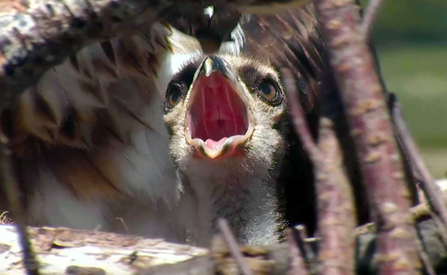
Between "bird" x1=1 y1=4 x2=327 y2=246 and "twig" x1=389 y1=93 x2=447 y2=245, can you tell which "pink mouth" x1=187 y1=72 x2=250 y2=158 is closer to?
"bird" x1=1 y1=4 x2=327 y2=246

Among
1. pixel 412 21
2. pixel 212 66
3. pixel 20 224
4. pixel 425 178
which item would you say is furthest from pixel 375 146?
pixel 412 21

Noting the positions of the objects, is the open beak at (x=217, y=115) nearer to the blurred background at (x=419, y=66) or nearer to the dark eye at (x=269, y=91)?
the dark eye at (x=269, y=91)

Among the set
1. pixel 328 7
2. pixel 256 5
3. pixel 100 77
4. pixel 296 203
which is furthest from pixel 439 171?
pixel 328 7

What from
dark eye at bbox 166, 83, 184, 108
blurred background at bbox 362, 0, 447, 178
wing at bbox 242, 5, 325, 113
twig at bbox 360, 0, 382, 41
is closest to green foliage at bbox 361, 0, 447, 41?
blurred background at bbox 362, 0, 447, 178

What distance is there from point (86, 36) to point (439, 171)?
6.29 feet

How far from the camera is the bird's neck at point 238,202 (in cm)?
145

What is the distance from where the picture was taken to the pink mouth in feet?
4.66

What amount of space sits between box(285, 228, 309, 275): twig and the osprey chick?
0.68 m

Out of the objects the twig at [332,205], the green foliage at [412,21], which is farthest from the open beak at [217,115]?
the green foliage at [412,21]

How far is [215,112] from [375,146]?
0.77m

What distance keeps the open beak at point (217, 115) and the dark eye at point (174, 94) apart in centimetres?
7

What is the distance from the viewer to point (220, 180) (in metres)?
1.47

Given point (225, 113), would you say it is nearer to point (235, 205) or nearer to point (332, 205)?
point (235, 205)

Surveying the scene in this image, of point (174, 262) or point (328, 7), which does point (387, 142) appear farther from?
point (174, 262)
